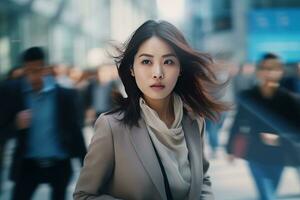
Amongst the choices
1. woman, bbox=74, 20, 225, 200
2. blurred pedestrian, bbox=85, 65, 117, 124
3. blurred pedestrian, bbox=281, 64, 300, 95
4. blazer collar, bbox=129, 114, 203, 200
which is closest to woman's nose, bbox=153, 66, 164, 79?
woman, bbox=74, 20, 225, 200

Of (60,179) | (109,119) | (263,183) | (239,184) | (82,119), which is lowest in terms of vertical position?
(239,184)

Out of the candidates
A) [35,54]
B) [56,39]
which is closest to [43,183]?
[35,54]

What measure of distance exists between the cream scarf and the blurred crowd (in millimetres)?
139

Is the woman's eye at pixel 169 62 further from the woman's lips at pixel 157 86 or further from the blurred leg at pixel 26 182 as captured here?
the blurred leg at pixel 26 182

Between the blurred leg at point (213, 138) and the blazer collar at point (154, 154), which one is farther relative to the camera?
the blurred leg at point (213, 138)

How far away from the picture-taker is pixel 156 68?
4.61ft

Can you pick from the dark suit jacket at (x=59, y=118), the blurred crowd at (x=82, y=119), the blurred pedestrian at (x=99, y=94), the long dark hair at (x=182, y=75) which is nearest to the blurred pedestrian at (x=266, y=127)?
the blurred crowd at (x=82, y=119)

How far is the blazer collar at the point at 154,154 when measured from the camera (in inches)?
54.4

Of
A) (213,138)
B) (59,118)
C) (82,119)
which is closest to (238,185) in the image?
(213,138)

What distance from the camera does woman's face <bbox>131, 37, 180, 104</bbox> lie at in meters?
→ 1.41

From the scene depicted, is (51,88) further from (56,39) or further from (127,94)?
(56,39)

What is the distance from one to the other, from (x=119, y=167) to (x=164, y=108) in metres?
0.23

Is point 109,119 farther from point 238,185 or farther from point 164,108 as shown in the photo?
point 238,185

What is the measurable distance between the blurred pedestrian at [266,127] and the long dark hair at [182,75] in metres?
2.26
